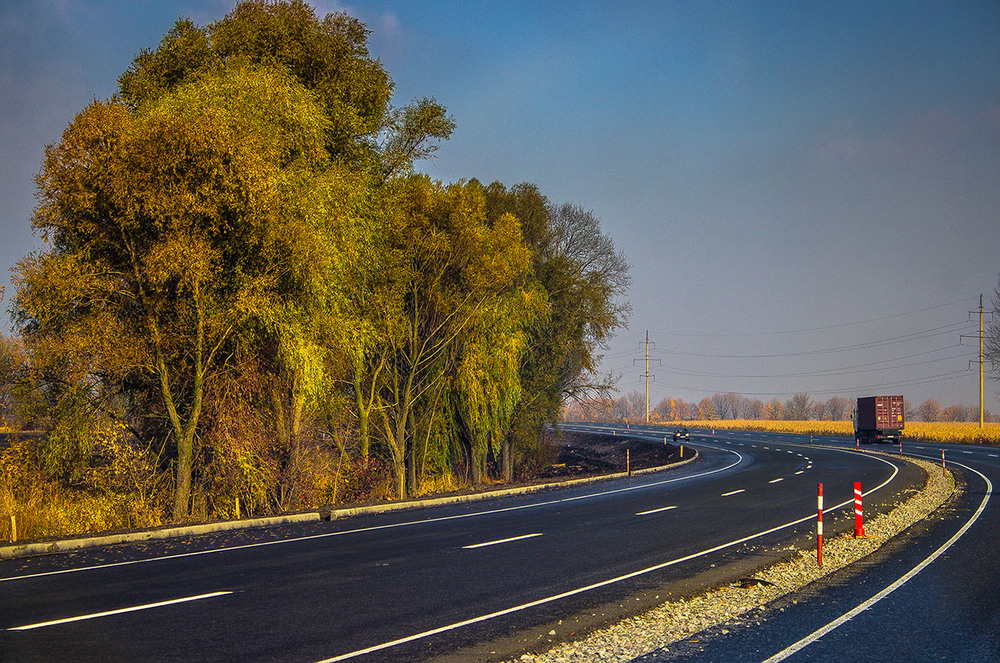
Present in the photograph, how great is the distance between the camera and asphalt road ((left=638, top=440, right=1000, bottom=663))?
24.5 feet

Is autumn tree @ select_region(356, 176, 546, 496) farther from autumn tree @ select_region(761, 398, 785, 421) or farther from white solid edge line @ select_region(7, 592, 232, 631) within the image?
autumn tree @ select_region(761, 398, 785, 421)

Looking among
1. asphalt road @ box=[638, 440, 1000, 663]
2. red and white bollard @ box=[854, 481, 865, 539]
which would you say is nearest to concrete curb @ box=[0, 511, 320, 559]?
asphalt road @ box=[638, 440, 1000, 663]

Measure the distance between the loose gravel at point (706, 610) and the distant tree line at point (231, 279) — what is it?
11.5 metres

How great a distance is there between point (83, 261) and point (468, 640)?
1335cm

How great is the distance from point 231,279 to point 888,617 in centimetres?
1457

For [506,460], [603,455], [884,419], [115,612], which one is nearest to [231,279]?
[115,612]

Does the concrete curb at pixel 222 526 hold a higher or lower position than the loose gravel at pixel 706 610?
lower

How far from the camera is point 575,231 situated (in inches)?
1617

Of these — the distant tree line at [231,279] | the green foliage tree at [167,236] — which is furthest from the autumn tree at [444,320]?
the green foliage tree at [167,236]

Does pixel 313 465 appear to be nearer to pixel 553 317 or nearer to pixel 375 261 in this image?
pixel 375 261

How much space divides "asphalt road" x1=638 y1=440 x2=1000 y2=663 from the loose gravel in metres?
0.24

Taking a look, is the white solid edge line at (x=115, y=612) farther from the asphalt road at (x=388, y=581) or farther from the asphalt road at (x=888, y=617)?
the asphalt road at (x=888, y=617)

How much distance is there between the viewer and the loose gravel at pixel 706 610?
24.6ft

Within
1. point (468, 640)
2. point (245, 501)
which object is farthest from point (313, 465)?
point (468, 640)
